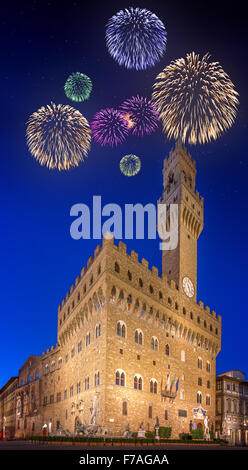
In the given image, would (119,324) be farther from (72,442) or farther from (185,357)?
(185,357)

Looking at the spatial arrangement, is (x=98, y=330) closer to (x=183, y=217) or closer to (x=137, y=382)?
(x=137, y=382)

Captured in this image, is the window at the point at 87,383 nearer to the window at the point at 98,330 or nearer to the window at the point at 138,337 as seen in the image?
the window at the point at 98,330

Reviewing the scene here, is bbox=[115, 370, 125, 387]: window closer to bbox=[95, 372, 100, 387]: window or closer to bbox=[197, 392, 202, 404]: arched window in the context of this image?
bbox=[95, 372, 100, 387]: window

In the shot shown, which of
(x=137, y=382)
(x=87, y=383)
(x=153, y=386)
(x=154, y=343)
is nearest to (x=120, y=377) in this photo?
(x=137, y=382)

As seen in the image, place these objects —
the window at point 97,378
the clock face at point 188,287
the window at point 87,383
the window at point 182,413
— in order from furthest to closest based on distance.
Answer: the clock face at point 188,287 → the window at point 182,413 → the window at point 87,383 → the window at point 97,378

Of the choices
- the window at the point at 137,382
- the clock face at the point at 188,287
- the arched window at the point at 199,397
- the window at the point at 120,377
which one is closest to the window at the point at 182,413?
the arched window at the point at 199,397

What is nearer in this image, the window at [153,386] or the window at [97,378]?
the window at [97,378]

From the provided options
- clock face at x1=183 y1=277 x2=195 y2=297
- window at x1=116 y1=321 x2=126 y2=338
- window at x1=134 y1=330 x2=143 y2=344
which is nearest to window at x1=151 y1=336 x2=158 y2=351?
window at x1=134 y1=330 x2=143 y2=344
